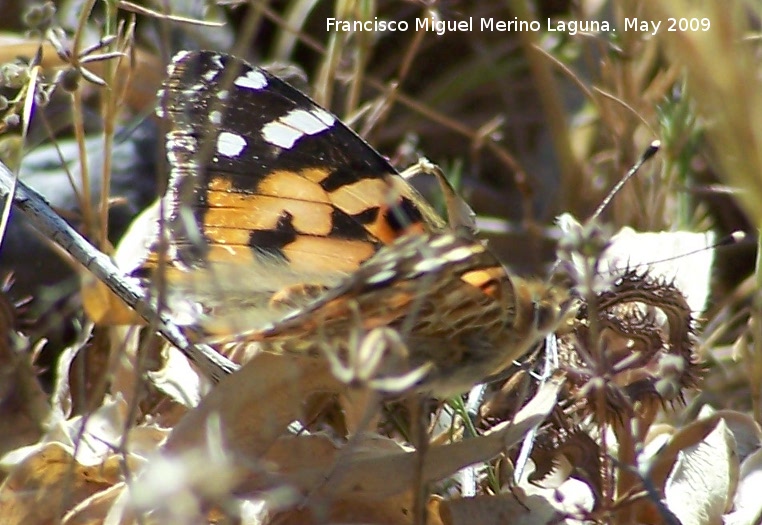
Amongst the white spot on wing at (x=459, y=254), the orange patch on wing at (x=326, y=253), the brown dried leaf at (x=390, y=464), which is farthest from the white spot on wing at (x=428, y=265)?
the orange patch on wing at (x=326, y=253)

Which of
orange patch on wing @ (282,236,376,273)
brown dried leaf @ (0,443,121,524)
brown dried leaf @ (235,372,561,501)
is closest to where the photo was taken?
brown dried leaf @ (235,372,561,501)

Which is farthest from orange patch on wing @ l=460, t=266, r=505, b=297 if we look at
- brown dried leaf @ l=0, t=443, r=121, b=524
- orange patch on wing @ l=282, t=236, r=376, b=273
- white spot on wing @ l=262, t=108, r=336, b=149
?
brown dried leaf @ l=0, t=443, r=121, b=524

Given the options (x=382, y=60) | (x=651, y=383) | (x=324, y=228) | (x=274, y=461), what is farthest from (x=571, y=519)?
(x=382, y=60)

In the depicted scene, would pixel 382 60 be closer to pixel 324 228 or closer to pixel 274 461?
pixel 324 228

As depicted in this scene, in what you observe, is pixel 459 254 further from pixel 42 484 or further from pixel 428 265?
pixel 42 484

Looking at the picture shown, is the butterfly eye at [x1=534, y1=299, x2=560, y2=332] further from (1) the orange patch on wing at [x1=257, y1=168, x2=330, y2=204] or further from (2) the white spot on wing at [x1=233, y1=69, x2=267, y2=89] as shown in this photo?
(2) the white spot on wing at [x1=233, y1=69, x2=267, y2=89]

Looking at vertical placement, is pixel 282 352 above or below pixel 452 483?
above
